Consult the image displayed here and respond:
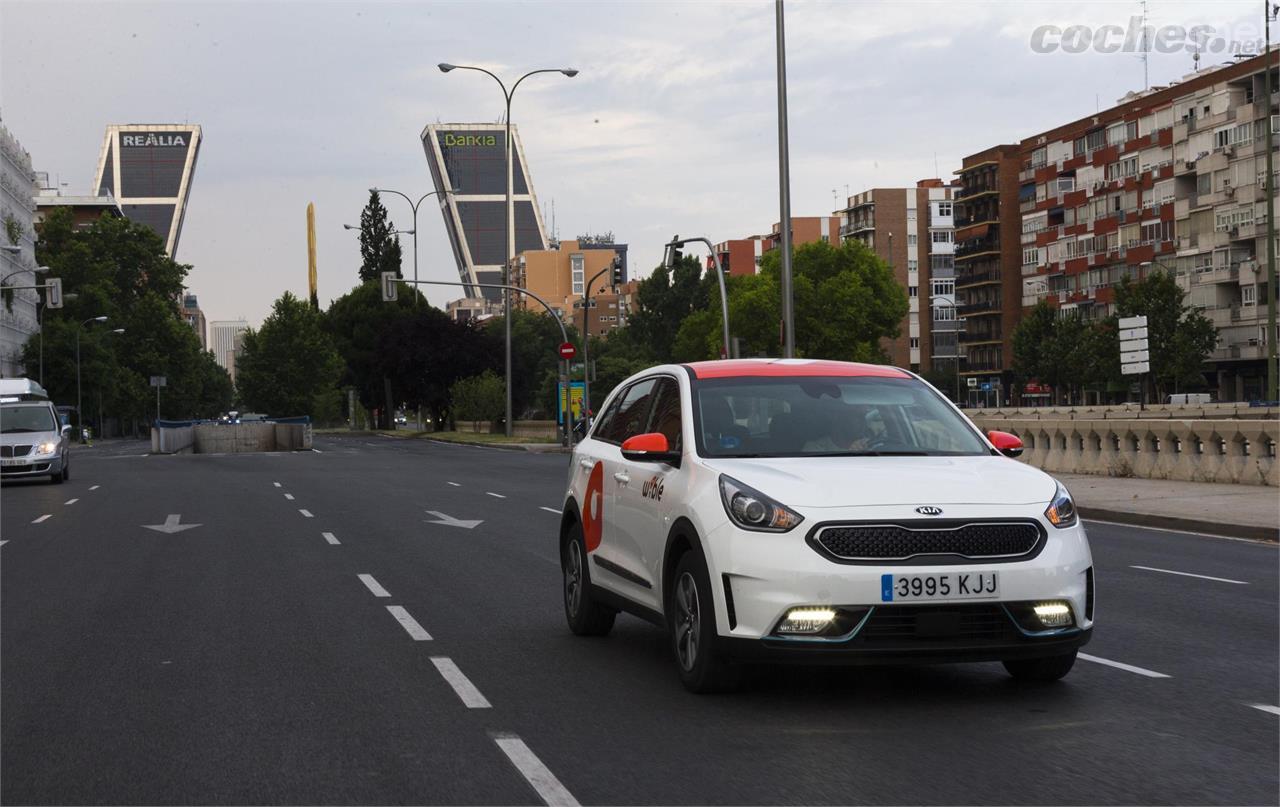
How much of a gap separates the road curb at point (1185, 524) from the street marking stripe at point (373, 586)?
394 inches

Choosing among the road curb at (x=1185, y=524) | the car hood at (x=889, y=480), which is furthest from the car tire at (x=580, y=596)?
the road curb at (x=1185, y=524)

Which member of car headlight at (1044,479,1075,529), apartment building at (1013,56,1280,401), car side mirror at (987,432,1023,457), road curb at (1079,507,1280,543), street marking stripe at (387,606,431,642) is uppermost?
apartment building at (1013,56,1280,401)

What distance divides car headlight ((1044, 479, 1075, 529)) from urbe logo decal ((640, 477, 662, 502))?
1.93 meters

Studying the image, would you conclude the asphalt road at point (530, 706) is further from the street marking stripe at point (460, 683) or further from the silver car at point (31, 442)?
the silver car at point (31, 442)

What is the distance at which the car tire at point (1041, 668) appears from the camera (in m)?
7.72

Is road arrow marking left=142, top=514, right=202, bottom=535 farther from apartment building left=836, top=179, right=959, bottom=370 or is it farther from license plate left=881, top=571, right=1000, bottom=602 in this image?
apartment building left=836, top=179, right=959, bottom=370

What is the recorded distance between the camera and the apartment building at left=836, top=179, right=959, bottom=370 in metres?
147

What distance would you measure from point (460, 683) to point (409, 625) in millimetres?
2448

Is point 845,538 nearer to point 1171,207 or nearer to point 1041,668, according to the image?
point 1041,668

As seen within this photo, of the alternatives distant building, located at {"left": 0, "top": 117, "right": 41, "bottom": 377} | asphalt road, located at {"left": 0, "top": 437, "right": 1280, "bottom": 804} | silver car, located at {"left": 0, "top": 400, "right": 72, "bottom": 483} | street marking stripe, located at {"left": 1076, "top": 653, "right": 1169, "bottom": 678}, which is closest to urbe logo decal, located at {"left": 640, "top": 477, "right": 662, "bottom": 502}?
asphalt road, located at {"left": 0, "top": 437, "right": 1280, "bottom": 804}

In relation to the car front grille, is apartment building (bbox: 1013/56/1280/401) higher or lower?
higher

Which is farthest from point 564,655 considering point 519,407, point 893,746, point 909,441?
point 519,407

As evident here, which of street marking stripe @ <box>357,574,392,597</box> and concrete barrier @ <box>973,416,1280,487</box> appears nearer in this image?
street marking stripe @ <box>357,574,392,597</box>

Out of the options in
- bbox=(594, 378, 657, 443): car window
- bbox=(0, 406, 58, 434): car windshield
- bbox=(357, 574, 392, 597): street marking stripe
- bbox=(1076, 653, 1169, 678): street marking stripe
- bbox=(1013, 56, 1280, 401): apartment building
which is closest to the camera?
bbox=(1076, 653, 1169, 678): street marking stripe
